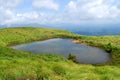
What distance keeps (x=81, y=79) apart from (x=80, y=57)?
5783 centimetres

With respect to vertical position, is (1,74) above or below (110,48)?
above

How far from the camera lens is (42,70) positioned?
19031mm

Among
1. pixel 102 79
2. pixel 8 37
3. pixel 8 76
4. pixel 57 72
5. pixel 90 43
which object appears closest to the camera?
pixel 8 76

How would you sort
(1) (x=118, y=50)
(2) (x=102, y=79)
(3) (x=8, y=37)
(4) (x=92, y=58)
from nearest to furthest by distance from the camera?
(2) (x=102, y=79)
(4) (x=92, y=58)
(1) (x=118, y=50)
(3) (x=8, y=37)

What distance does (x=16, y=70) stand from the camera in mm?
18406

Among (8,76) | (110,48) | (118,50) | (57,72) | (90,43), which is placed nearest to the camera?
(8,76)

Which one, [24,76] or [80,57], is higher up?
[24,76]

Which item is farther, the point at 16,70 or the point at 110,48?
the point at 110,48

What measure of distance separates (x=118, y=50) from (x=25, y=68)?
67.9m

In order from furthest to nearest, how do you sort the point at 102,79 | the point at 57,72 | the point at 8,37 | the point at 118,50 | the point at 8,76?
the point at 8,37, the point at 118,50, the point at 57,72, the point at 102,79, the point at 8,76

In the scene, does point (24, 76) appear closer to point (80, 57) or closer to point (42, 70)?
point (42, 70)

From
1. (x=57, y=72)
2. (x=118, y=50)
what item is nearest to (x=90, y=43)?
(x=118, y=50)

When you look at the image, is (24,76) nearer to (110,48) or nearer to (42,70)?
(42,70)

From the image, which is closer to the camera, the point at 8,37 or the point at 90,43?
the point at 90,43
